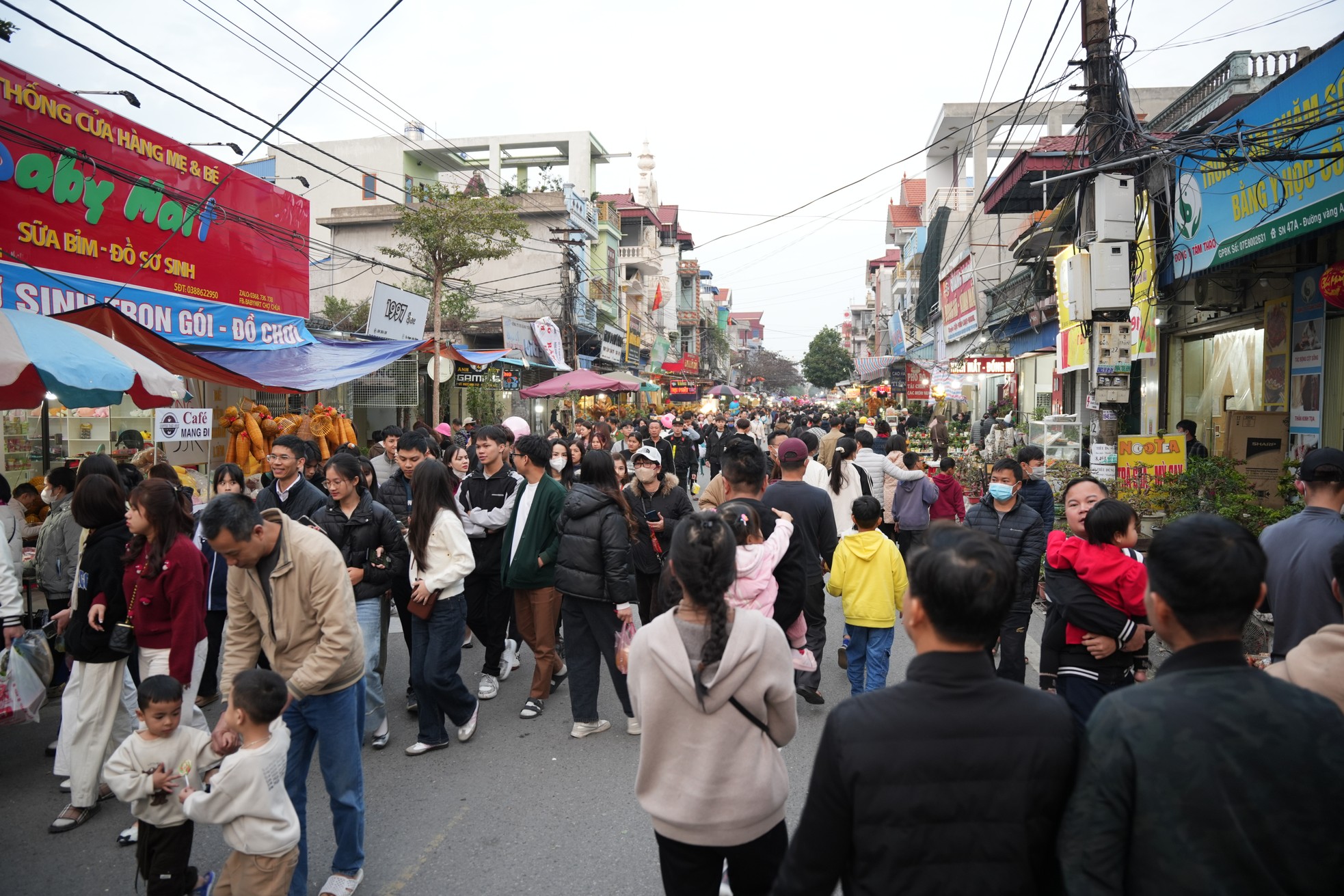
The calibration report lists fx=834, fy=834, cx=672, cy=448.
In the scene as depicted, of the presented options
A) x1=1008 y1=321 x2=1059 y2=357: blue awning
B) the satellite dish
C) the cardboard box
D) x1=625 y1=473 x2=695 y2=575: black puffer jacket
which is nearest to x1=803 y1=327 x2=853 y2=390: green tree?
x1=1008 y1=321 x2=1059 y2=357: blue awning

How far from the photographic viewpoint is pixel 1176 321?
12711 millimetres

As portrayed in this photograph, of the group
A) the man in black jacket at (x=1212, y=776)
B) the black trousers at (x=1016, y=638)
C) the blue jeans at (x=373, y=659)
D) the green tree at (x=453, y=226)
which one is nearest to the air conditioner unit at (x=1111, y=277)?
the black trousers at (x=1016, y=638)

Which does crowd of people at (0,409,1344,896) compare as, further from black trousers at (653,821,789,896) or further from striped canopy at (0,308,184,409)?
striped canopy at (0,308,184,409)

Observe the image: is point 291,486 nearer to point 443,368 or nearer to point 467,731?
point 467,731

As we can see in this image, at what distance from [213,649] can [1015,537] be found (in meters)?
5.56

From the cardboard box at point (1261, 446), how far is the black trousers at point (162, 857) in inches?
401

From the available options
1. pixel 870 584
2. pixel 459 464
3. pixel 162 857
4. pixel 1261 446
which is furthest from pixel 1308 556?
pixel 1261 446

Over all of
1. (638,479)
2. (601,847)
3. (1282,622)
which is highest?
(638,479)

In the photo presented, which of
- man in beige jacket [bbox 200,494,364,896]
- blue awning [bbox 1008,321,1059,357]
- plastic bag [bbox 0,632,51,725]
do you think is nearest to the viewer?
man in beige jacket [bbox 200,494,364,896]

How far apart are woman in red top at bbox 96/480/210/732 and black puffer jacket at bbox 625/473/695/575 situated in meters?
2.66

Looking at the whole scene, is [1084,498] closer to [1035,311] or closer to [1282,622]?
[1282,622]

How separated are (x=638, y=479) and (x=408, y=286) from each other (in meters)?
28.5

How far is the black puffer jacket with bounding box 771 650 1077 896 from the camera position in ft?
5.68

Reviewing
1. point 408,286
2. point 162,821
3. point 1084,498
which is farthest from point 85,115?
point 408,286
